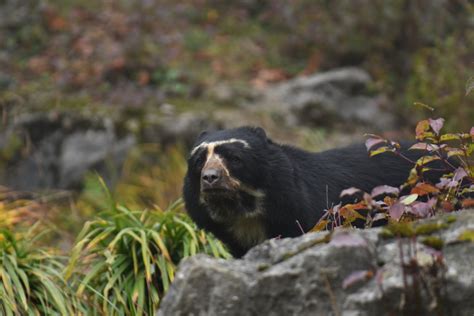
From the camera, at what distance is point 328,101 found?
1106cm

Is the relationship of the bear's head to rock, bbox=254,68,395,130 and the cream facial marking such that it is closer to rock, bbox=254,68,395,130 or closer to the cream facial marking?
the cream facial marking

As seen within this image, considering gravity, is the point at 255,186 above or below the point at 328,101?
above

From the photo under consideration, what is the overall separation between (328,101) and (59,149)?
3496 mm

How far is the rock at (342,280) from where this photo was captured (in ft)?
9.43

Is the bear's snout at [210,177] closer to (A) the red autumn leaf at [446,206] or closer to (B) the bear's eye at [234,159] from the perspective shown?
(B) the bear's eye at [234,159]

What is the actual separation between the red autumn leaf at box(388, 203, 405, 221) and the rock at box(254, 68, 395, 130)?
24.4 ft

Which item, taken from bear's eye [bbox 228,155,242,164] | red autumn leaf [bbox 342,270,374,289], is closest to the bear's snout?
bear's eye [bbox 228,155,242,164]

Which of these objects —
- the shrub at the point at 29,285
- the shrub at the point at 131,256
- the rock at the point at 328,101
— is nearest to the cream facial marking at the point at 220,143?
the shrub at the point at 131,256

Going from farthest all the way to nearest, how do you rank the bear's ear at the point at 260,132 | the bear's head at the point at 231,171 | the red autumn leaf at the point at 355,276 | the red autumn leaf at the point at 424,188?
the bear's ear at the point at 260,132 < the bear's head at the point at 231,171 < the red autumn leaf at the point at 424,188 < the red autumn leaf at the point at 355,276

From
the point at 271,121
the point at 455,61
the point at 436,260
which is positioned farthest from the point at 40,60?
the point at 436,260

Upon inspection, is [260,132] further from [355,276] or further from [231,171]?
[355,276]

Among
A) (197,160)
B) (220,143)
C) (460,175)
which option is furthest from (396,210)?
(197,160)

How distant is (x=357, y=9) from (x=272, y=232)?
6.78m

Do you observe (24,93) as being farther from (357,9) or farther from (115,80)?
(357,9)
